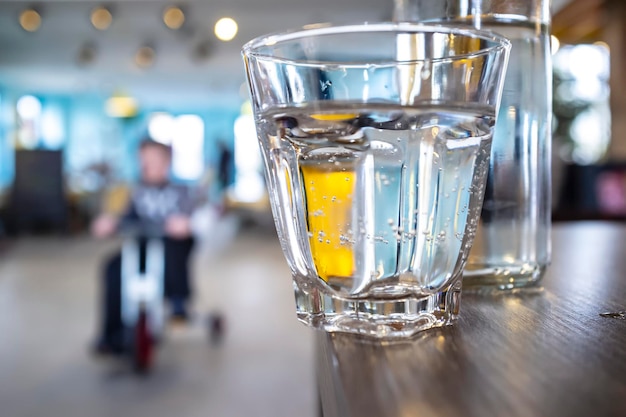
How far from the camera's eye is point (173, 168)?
22.2ft

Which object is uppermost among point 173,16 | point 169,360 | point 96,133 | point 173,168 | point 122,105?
point 122,105

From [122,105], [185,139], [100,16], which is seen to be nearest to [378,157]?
[100,16]

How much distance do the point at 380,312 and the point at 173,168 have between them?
666 centimetres

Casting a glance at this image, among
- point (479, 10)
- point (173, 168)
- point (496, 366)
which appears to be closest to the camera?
point (496, 366)

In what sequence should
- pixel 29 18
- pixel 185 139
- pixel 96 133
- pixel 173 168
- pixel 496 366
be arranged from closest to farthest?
pixel 496 366 < pixel 29 18 < pixel 173 168 < pixel 96 133 < pixel 185 139

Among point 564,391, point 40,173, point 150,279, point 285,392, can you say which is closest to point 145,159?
point 150,279

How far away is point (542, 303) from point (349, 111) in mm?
135

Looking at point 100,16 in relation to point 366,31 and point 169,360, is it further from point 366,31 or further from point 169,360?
point 366,31

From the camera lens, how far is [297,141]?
0.27m

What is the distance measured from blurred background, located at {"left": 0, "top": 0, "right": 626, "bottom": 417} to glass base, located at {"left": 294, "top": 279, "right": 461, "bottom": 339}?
39 centimetres

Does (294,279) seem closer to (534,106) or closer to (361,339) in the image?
(361,339)

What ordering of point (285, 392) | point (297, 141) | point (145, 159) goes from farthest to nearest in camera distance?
point (145, 159)
point (285, 392)
point (297, 141)

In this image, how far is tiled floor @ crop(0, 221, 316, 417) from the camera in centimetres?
197

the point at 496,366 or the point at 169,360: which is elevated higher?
the point at 496,366
